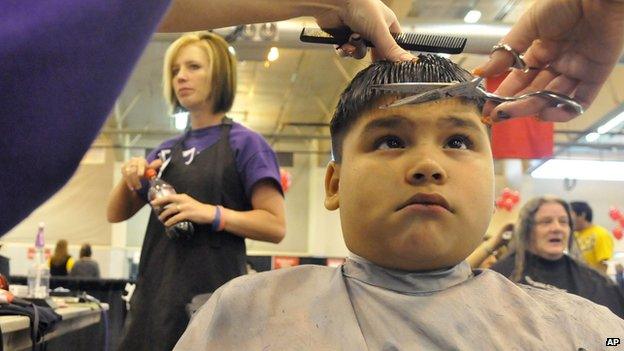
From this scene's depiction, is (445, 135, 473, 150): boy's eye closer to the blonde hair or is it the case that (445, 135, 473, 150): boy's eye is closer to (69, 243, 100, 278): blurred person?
the blonde hair

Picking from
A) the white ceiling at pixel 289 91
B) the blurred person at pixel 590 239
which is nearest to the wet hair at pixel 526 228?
the blurred person at pixel 590 239

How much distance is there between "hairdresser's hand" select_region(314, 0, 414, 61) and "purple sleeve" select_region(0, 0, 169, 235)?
64 centimetres

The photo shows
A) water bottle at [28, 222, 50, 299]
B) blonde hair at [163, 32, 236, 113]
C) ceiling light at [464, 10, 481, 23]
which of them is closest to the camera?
blonde hair at [163, 32, 236, 113]

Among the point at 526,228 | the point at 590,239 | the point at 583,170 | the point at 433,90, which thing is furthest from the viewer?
the point at 583,170

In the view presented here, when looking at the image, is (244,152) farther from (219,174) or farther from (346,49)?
(346,49)

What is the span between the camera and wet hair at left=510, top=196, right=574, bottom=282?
2.95 meters

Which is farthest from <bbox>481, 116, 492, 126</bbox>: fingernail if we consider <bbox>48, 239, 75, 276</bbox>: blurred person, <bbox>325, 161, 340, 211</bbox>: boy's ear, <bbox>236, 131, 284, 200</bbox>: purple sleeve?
<bbox>48, 239, 75, 276</bbox>: blurred person

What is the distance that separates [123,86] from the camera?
→ 386mm

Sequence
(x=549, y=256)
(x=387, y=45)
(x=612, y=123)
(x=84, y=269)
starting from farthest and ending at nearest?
(x=612, y=123) → (x=84, y=269) → (x=549, y=256) → (x=387, y=45)

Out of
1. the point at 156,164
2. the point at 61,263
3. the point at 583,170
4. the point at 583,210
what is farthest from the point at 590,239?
the point at 583,170

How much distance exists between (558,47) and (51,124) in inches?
37.2

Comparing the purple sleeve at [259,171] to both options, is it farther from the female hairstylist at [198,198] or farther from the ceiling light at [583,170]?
the ceiling light at [583,170]

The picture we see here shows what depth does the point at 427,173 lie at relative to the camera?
3.01 feet

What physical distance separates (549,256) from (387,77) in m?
2.20
